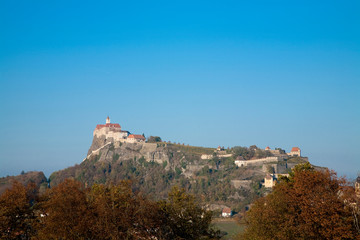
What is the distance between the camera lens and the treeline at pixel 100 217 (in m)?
30.7

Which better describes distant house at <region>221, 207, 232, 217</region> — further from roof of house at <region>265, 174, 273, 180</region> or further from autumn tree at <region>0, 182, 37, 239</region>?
autumn tree at <region>0, 182, 37, 239</region>

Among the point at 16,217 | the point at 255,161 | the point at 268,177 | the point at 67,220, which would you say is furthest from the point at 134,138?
the point at 67,220

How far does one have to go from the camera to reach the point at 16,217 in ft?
115

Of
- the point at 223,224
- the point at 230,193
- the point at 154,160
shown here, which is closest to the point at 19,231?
the point at 223,224

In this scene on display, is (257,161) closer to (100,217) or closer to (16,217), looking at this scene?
(16,217)

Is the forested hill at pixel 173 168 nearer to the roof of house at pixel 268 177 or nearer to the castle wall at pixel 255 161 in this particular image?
the castle wall at pixel 255 161

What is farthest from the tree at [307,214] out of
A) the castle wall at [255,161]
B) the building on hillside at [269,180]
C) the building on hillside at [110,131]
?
the building on hillside at [110,131]

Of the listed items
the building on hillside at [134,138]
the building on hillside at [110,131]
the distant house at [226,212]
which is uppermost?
the building on hillside at [110,131]

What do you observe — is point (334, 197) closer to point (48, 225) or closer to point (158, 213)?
point (158, 213)

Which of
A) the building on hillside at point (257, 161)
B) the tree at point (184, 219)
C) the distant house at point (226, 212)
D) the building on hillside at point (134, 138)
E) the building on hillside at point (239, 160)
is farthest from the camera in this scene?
the building on hillside at point (134, 138)

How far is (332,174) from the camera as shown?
40344 mm

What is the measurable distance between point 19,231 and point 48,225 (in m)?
4.34

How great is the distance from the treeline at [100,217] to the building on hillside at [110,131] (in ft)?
410

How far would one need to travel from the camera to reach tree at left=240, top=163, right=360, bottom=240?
33094 mm
